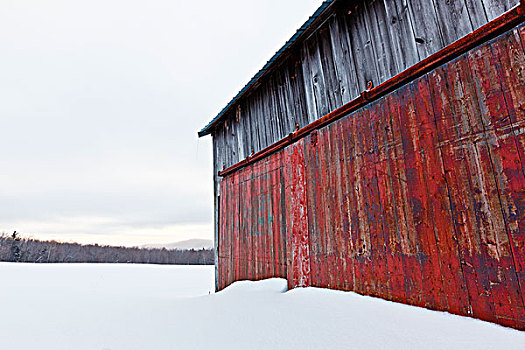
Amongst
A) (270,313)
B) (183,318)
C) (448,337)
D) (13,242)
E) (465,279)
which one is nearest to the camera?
(448,337)

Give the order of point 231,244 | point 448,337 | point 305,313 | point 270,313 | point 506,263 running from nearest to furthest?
point 448,337
point 506,263
point 305,313
point 270,313
point 231,244

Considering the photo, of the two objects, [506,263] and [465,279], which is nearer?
[506,263]

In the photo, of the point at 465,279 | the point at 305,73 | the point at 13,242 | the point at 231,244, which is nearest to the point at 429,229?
the point at 465,279

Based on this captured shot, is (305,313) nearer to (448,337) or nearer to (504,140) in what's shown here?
(448,337)

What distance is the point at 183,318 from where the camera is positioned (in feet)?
12.1

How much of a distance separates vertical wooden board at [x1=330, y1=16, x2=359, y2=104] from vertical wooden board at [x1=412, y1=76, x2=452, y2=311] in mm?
1023

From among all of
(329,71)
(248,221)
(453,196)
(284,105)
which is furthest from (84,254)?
(453,196)

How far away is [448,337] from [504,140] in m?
1.62

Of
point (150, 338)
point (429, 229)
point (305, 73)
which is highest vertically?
point (305, 73)

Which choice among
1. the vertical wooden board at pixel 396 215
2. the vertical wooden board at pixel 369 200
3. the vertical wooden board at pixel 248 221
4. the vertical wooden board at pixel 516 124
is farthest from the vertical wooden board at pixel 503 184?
the vertical wooden board at pixel 248 221

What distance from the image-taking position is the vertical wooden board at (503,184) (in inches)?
85.4

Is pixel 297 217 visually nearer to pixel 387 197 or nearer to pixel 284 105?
pixel 387 197

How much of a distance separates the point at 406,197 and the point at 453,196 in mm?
445

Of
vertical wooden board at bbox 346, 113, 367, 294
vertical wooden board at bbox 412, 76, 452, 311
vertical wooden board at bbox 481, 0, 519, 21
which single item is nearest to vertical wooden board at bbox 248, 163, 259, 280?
vertical wooden board at bbox 346, 113, 367, 294
